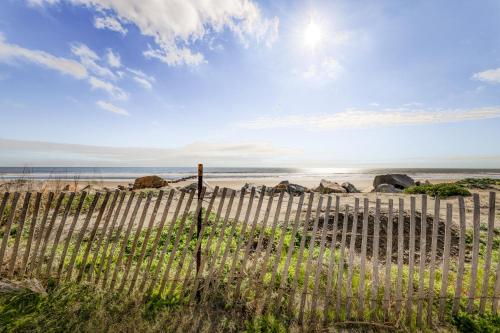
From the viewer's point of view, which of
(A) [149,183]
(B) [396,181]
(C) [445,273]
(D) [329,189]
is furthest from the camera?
(B) [396,181]

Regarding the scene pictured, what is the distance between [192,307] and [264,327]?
3.51 ft

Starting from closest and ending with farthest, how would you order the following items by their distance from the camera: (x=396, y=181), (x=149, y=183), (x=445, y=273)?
(x=445, y=273) < (x=149, y=183) < (x=396, y=181)

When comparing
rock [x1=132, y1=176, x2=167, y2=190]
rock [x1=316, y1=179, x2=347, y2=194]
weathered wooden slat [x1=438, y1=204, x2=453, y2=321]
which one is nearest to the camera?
weathered wooden slat [x1=438, y1=204, x2=453, y2=321]

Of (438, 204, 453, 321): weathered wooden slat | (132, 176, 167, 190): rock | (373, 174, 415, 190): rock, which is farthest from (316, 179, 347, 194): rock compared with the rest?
(438, 204, 453, 321): weathered wooden slat

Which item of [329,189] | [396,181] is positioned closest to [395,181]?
[396,181]

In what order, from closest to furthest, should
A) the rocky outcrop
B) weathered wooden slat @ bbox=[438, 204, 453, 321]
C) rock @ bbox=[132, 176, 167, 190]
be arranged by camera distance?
weathered wooden slat @ bbox=[438, 204, 453, 321], rock @ bbox=[132, 176, 167, 190], the rocky outcrop

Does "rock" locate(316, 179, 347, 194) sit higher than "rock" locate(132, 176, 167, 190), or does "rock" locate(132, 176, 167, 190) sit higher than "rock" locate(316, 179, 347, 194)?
"rock" locate(132, 176, 167, 190)

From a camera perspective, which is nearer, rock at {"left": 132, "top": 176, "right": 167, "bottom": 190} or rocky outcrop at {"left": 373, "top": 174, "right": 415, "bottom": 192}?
rock at {"left": 132, "top": 176, "right": 167, "bottom": 190}

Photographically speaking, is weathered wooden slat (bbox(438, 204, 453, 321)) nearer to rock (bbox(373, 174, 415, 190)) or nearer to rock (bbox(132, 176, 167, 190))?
rock (bbox(373, 174, 415, 190))

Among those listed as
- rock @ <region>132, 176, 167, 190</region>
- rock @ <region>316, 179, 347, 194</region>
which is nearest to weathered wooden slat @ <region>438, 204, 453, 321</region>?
rock @ <region>316, 179, 347, 194</region>

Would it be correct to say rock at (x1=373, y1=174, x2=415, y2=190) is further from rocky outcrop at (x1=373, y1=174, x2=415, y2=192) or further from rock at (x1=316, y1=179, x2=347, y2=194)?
rock at (x1=316, y1=179, x2=347, y2=194)

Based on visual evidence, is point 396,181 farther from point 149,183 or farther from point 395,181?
point 149,183

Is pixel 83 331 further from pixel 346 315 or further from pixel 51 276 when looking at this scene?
pixel 346 315

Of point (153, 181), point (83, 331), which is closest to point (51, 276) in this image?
point (83, 331)
